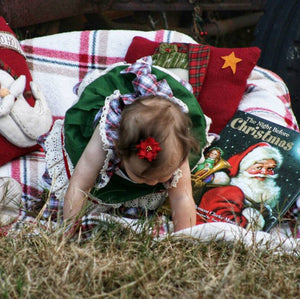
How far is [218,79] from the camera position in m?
1.87

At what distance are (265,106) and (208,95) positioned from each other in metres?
0.25

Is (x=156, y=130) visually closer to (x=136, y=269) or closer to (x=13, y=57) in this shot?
(x=136, y=269)

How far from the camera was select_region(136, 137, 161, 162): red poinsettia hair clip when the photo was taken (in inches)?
46.6

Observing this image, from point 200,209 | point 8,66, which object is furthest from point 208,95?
point 8,66

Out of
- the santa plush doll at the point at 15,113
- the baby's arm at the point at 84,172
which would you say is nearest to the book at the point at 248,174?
the baby's arm at the point at 84,172

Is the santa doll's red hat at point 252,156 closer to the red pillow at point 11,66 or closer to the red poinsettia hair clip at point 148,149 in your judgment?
the red poinsettia hair clip at point 148,149

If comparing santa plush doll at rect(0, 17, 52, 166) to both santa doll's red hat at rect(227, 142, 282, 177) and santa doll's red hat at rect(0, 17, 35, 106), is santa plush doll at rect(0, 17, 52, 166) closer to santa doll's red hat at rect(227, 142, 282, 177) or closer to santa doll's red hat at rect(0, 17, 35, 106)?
santa doll's red hat at rect(0, 17, 35, 106)

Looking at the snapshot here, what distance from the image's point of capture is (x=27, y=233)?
4.20ft

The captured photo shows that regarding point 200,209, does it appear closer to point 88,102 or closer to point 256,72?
point 88,102

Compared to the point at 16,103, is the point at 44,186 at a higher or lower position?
lower

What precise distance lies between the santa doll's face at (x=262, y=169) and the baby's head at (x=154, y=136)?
46 cm

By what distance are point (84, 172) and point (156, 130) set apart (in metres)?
0.33

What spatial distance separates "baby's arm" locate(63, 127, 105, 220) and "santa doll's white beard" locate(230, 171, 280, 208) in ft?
1.72

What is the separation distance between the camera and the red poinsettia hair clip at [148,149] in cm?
118
